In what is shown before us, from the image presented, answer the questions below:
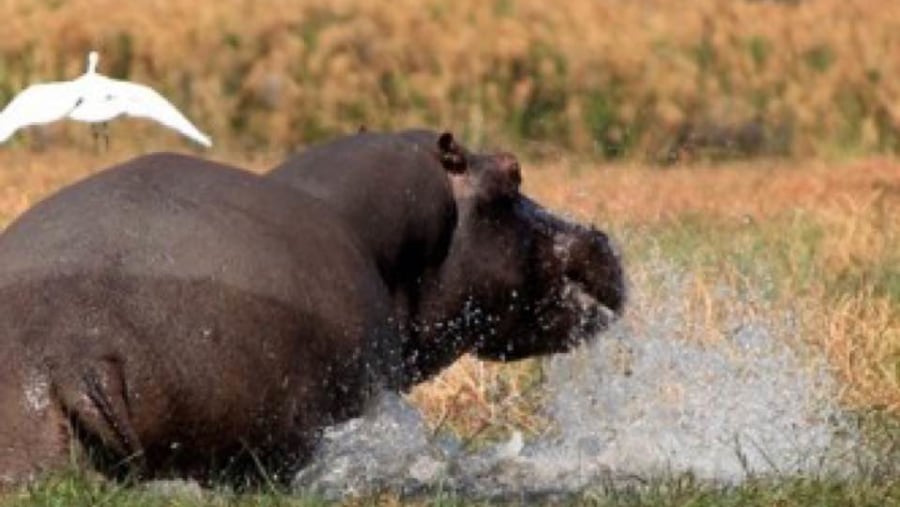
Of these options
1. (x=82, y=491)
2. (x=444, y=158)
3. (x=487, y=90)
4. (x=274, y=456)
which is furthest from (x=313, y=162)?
(x=487, y=90)

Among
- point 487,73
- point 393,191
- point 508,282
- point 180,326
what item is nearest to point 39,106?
point 508,282

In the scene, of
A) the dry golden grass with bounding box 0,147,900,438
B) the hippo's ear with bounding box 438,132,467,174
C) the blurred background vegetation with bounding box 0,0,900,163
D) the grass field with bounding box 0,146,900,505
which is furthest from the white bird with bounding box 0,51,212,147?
the blurred background vegetation with bounding box 0,0,900,163

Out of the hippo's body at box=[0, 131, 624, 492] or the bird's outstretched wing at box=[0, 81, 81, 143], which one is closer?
the hippo's body at box=[0, 131, 624, 492]

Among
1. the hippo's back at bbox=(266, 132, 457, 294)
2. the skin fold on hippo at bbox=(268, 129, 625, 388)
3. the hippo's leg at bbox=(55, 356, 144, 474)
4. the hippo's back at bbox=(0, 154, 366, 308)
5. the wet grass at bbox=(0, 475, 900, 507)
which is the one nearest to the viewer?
the wet grass at bbox=(0, 475, 900, 507)

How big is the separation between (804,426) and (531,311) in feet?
3.48

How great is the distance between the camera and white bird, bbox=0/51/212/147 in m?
11.8

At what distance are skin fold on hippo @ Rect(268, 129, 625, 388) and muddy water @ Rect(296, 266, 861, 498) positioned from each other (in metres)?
0.29

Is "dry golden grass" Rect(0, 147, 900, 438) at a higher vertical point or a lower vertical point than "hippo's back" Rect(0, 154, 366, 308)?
lower

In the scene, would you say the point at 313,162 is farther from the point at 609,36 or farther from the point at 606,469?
the point at 609,36

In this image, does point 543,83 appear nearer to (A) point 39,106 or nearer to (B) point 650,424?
(A) point 39,106

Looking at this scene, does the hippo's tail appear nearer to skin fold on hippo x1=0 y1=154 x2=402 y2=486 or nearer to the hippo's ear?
skin fold on hippo x1=0 y1=154 x2=402 y2=486

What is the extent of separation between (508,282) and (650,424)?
2.93ft

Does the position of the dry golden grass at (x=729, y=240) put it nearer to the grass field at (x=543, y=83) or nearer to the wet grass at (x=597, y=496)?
the grass field at (x=543, y=83)

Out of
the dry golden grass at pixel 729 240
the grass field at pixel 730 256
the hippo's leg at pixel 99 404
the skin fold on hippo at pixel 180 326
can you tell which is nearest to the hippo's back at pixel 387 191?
the skin fold on hippo at pixel 180 326
